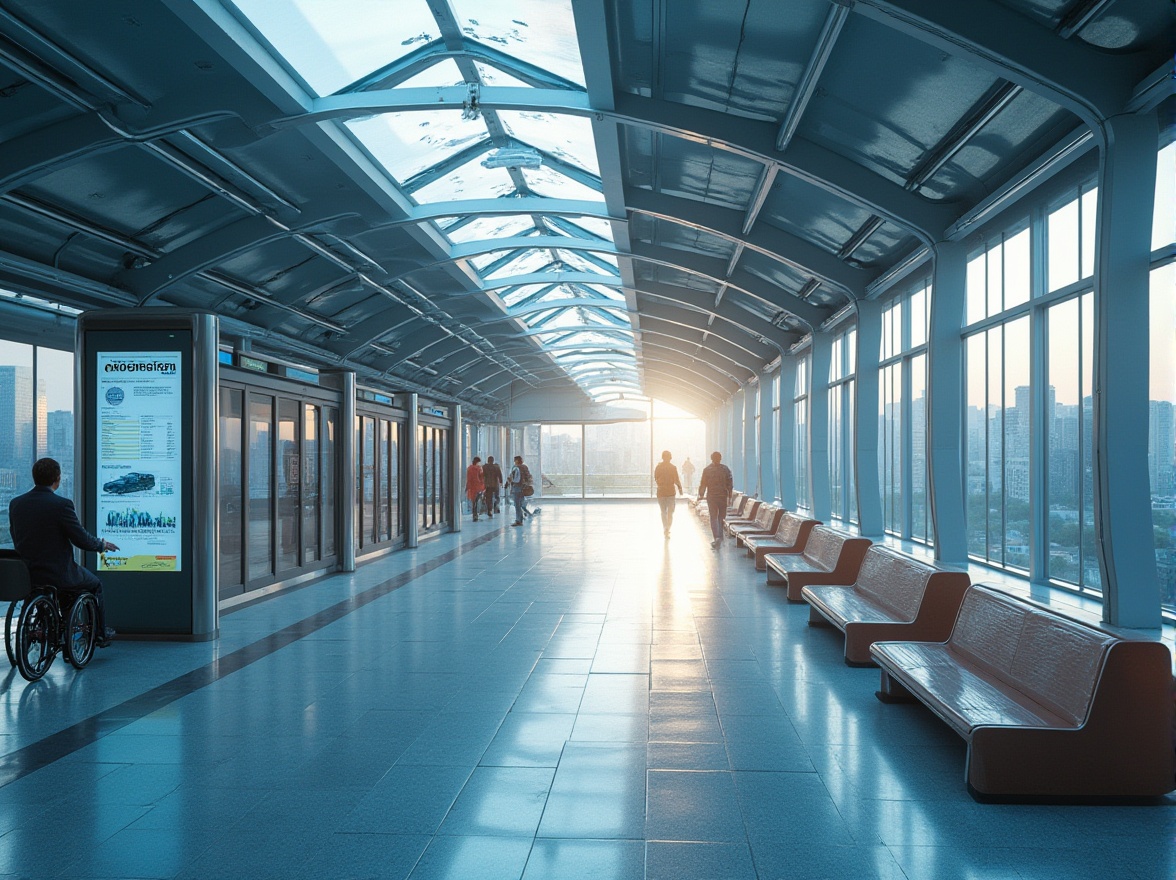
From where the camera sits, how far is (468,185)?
47.1 feet

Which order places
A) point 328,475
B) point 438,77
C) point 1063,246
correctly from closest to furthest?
point 1063,246 → point 438,77 → point 328,475

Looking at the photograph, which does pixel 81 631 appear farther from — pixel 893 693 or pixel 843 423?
pixel 843 423

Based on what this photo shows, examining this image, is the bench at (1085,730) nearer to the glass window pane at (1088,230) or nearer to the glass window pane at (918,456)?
the glass window pane at (1088,230)

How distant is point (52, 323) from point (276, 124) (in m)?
5.00

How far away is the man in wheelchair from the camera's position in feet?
24.9

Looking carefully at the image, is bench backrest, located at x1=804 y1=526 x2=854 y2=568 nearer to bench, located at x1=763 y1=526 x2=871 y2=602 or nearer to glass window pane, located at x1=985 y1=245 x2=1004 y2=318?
bench, located at x1=763 y1=526 x2=871 y2=602

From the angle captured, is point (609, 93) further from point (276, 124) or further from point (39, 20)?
point (39, 20)

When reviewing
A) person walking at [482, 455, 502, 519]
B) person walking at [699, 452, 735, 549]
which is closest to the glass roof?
person walking at [699, 452, 735, 549]

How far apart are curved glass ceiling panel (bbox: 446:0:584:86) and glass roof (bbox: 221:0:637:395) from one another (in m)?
0.01

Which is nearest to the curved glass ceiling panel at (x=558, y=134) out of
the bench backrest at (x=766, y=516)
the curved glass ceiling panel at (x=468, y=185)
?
the curved glass ceiling panel at (x=468, y=185)

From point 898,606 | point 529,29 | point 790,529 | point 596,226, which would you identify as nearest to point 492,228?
point 596,226

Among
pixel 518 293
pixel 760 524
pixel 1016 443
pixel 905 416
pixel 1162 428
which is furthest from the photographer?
pixel 518 293

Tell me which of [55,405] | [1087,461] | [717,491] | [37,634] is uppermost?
[55,405]

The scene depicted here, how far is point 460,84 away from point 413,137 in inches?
78.7
